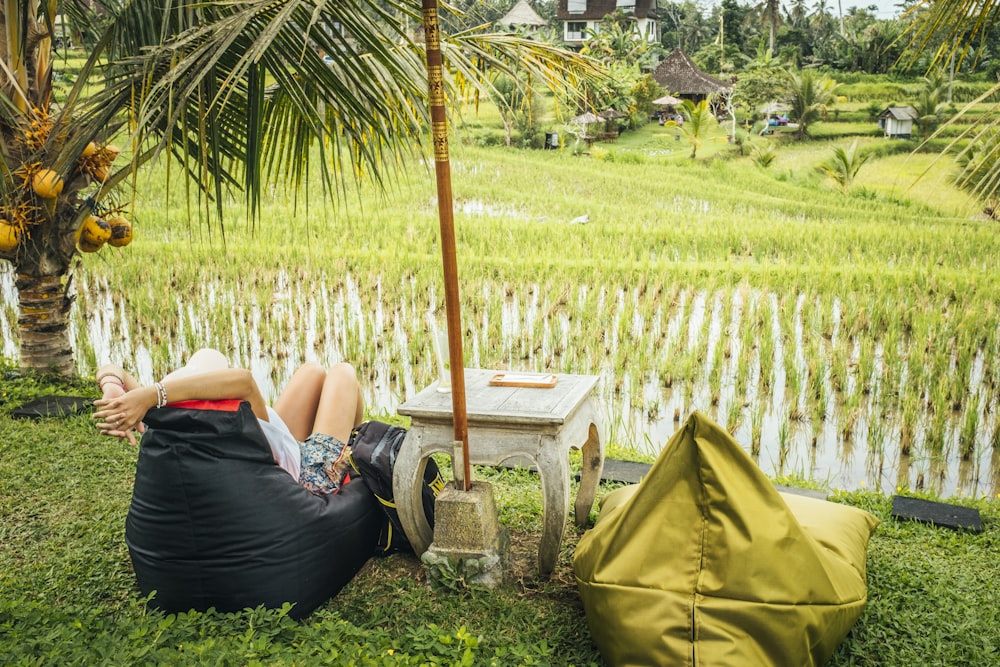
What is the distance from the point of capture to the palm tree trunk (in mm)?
4238

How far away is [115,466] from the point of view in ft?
11.3

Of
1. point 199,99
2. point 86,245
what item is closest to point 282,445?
point 199,99

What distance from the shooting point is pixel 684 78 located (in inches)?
714

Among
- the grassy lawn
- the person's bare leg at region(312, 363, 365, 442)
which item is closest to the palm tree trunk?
the grassy lawn

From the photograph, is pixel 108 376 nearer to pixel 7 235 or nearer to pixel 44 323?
pixel 7 235

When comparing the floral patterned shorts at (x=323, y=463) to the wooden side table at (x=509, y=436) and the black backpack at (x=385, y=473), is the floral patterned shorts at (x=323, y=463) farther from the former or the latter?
the wooden side table at (x=509, y=436)

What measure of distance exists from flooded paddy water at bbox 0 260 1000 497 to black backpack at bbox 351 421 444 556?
4.67ft

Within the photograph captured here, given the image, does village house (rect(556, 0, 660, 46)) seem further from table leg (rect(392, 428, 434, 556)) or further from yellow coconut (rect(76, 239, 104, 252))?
table leg (rect(392, 428, 434, 556))

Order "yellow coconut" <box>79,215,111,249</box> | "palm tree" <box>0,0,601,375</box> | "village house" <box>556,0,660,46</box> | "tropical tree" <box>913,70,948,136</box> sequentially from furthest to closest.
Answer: "village house" <box>556,0,660,46</box>, "tropical tree" <box>913,70,948,136</box>, "yellow coconut" <box>79,215,111,249</box>, "palm tree" <box>0,0,601,375</box>

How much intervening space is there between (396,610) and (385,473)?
0.41 m

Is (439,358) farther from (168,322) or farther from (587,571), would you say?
(168,322)

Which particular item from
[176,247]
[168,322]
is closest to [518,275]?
[168,322]

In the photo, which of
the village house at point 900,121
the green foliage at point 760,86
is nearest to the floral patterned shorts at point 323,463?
the village house at point 900,121

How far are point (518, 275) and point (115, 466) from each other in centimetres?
368
